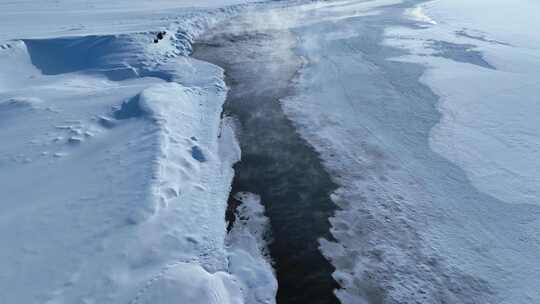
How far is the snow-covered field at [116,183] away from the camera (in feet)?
16.5

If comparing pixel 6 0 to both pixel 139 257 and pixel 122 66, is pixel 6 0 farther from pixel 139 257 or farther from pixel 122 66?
pixel 139 257

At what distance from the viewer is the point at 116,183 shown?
21.7ft

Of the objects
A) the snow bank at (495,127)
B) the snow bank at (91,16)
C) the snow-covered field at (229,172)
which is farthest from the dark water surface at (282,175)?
the snow bank at (91,16)

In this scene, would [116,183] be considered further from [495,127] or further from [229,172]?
[495,127]

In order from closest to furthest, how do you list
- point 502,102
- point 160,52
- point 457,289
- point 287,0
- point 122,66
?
1. point 457,289
2. point 502,102
3. point 122,66
4. point 160,52
5. point 287,0

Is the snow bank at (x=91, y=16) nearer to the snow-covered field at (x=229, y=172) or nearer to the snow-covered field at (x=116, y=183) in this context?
the snow-covered field at (x=229, y=172)

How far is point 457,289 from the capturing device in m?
5.34

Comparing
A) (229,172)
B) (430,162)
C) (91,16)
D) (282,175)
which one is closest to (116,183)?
(229,172)

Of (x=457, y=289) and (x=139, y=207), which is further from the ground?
(x=139, y=207)

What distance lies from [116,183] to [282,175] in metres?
Result: 2.85

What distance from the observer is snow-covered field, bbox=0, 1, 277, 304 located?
5043mm

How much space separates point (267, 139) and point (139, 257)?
432cm

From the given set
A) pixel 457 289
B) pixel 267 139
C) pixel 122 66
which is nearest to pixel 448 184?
pixel 457 289

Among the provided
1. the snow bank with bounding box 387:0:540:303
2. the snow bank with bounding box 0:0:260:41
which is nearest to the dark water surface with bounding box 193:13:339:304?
the snow bank with bounding box 387:0:540:303
